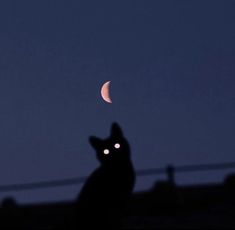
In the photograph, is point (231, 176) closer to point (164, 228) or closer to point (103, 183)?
point (164, 228)

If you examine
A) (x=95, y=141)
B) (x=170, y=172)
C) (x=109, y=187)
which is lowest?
(x=109, y=187)

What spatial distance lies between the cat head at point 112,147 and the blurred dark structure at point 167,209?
121 centimetres

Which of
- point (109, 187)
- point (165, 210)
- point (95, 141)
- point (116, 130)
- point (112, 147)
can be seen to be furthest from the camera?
point (165, 210)

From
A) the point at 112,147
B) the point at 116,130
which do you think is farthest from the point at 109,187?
the point at 116,130

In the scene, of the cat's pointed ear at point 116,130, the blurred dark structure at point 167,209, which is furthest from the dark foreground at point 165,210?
the cat's pointed ear at point 116,130

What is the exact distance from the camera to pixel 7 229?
16531mm

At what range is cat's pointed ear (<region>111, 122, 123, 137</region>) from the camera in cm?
1508

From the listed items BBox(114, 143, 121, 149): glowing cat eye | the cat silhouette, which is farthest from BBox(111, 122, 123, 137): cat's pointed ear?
BBox(114, 143, 121, 149): glowing cat eye

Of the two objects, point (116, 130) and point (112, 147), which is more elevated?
point (116, 130)

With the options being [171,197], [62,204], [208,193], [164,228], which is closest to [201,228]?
[164,228]

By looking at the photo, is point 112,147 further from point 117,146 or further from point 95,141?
point 95,141

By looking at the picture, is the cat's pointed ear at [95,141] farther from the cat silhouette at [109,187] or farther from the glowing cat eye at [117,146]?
the glowing cat eye at [117,146]

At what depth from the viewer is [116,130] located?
15.1 meters

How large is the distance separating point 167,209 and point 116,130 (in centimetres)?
264
